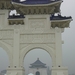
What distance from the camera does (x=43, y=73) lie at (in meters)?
35.1

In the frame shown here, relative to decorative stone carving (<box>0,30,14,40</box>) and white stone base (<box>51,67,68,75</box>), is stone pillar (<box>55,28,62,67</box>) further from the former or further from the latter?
decorative stone carving (<box>0,30,14,40</box>)

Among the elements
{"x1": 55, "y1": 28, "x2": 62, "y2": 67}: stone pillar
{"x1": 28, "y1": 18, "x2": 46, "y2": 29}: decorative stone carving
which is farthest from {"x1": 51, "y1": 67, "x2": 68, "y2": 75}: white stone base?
{"x1": 28, "y1": 18, "x2": 46, "y2": 29}: decorative stone carving

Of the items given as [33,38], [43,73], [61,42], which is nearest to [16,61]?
[33,38]

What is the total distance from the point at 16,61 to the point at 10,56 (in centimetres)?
58

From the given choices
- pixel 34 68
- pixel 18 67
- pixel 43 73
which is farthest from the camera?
pixel 34 68

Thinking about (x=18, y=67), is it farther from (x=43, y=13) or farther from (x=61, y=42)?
(x=43, y=13)

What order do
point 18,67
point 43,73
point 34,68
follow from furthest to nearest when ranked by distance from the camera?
point 34,68, point 43,73, point 18,67

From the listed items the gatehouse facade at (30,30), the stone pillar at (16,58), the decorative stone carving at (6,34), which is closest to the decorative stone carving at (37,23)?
the gatehouse facade at (30,30)

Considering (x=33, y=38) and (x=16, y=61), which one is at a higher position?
(x=33, y=38)

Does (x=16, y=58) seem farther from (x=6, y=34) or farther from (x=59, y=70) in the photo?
(x=59, y=70)

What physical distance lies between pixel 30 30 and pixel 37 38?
774 millimetres

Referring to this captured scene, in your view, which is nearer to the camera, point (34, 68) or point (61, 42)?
point (61, 42)

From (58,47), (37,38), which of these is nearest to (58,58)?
(58,47)

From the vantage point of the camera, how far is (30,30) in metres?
13.2
